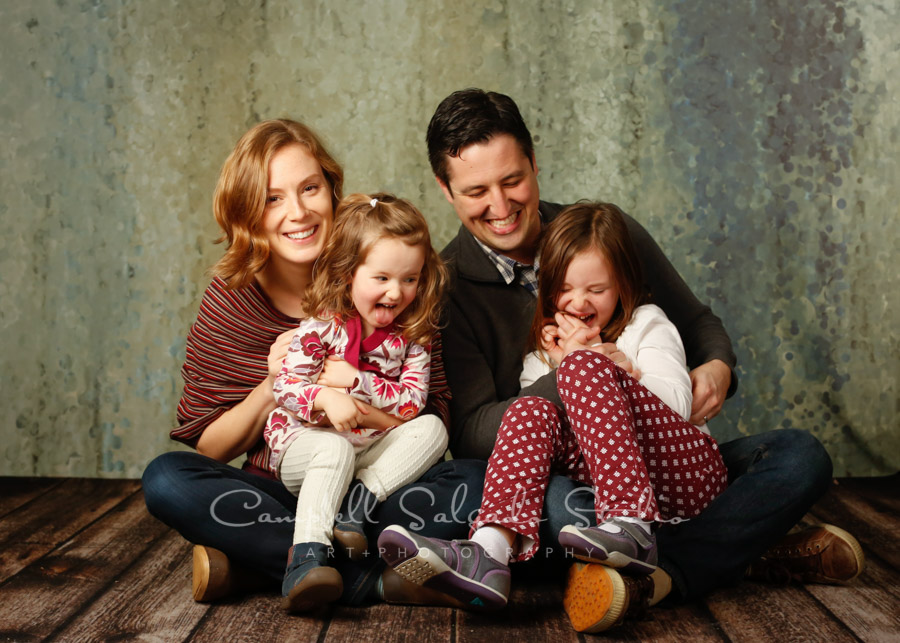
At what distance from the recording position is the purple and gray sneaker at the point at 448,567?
1.45 meters

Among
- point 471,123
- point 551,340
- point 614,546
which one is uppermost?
point 471,123

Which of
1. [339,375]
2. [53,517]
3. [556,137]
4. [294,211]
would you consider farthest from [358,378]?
[556,137]

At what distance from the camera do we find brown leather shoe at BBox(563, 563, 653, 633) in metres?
1.43

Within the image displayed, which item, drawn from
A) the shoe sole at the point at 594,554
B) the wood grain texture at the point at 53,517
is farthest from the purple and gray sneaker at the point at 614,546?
the wood grain texture at the point at 53,517

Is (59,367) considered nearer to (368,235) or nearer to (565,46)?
(368,235)

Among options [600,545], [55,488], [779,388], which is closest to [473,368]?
[600,545]

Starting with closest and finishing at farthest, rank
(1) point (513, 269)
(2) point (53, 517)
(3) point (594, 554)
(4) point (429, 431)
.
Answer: (3) point (594, 554)
(4) point (429, 431)
(1) point (513, 269)
(2) point (53, 517)

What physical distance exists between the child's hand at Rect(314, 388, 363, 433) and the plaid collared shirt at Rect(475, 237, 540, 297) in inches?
21.9

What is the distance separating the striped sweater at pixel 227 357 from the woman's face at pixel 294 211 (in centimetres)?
14

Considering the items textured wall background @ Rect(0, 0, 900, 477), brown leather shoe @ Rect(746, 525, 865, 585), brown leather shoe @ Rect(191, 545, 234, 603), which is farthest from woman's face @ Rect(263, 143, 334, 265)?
brown leather shoe @ Rect(746, 525, 865, 585)

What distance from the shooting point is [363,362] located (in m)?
1.78

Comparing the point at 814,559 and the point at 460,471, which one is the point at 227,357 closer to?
the point at 460,471

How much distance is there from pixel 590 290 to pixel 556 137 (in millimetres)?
1085

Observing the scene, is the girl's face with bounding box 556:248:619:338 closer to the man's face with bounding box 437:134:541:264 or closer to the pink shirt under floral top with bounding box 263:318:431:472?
the man's face with bounding box 437:134:541:264
